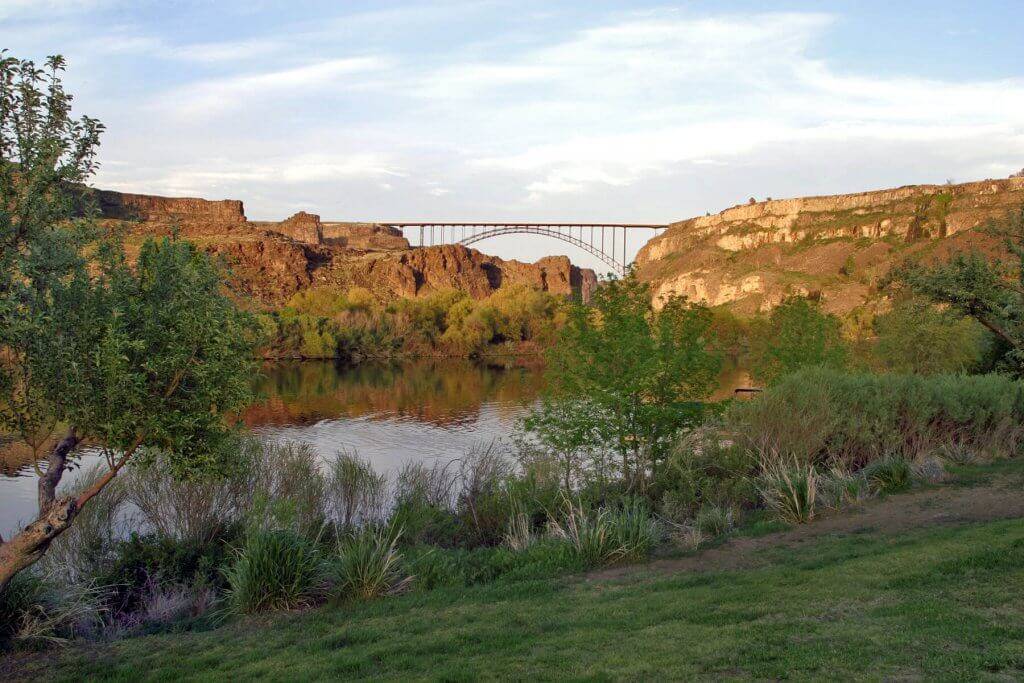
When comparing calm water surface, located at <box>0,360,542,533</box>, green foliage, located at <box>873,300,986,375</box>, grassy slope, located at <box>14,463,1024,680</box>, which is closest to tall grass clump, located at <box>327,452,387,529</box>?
calm water surface, located at <box>0,360,542,533</box>

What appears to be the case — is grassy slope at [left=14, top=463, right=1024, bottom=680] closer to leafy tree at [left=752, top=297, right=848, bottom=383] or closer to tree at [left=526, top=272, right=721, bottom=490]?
tree at [left=526, top=272, right=721, bottom=490]

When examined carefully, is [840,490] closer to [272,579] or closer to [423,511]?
[423,511]

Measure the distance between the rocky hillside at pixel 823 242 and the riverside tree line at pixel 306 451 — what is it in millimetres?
62446

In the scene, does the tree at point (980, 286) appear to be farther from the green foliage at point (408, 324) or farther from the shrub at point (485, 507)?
the green foliage at point (408, 324)

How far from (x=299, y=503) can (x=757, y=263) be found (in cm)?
11236

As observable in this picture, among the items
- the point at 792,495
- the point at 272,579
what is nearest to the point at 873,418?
the point at 792,495

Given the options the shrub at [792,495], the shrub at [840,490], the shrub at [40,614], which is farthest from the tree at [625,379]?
the shrub at [40,614]

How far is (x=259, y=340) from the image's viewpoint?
7.60 m

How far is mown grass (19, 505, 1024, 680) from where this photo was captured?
5.35 meters

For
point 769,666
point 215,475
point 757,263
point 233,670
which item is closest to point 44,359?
point 215,475

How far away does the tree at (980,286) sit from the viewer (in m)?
15.6

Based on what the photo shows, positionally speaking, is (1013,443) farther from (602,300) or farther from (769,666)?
(769,666)

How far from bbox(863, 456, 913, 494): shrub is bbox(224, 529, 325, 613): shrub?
8.30 m

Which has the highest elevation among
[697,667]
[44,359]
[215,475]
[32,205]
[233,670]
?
[32,205]
